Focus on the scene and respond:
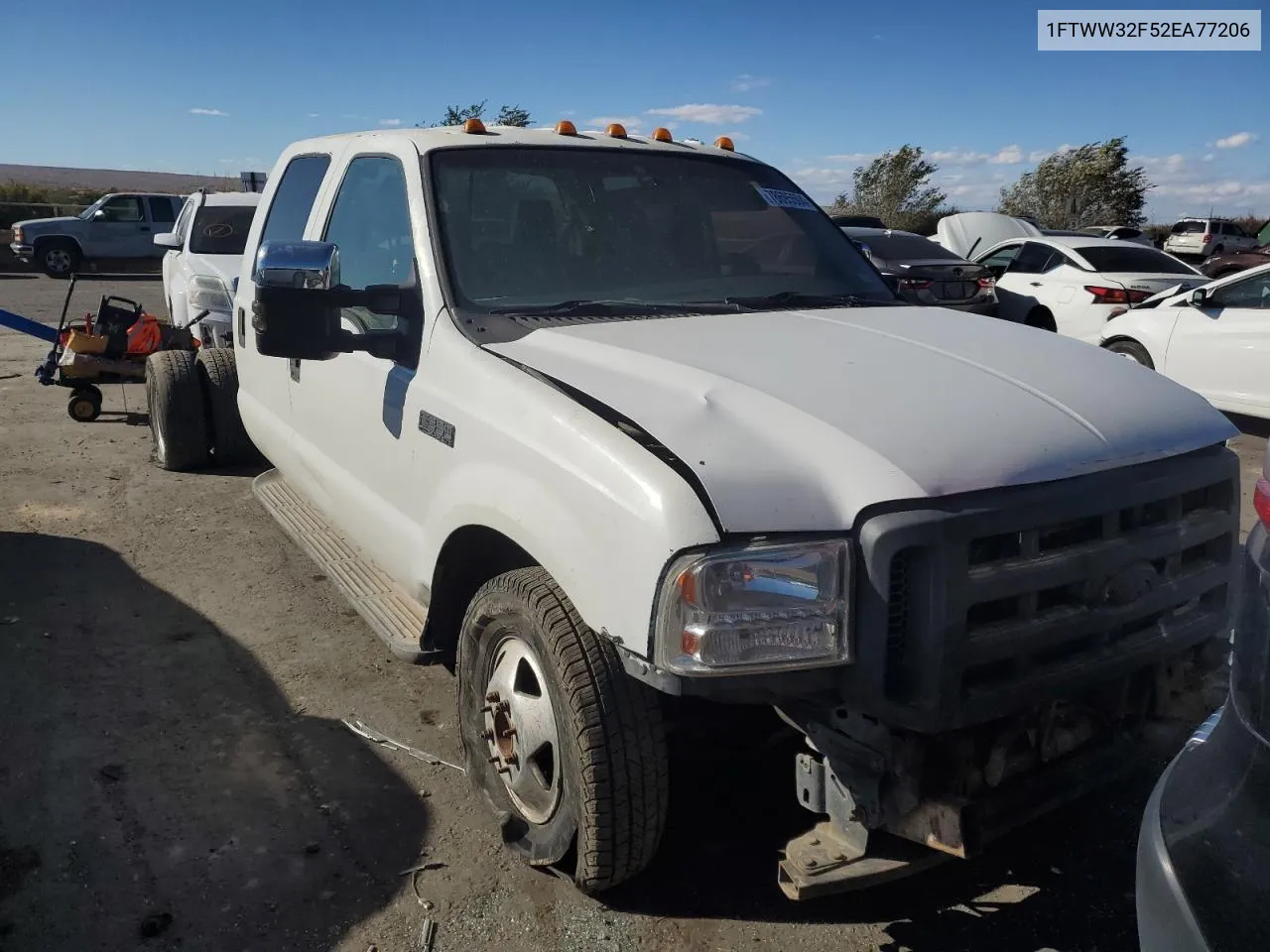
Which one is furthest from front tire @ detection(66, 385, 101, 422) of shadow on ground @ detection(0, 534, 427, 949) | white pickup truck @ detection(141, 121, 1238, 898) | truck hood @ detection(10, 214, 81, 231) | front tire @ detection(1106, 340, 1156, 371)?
truck hood @ detection(10, 214, 81, 231)

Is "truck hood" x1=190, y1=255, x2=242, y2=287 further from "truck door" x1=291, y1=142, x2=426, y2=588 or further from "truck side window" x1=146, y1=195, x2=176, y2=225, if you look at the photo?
"truck side window" x1=146, y1=195, x2=176, y2=225

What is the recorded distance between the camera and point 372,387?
141 inches

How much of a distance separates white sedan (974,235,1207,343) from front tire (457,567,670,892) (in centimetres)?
950

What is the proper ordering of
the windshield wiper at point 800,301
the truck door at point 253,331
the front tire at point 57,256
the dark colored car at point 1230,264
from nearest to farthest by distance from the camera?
the windshield wiper at point 800,301, the truck door at point 253,331, the dark colored car at point 1230,264, the front tire at point 57,256

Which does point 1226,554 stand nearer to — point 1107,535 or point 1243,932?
point 1107,535

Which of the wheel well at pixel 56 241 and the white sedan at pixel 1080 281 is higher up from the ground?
the wheel well at pixel 56 241

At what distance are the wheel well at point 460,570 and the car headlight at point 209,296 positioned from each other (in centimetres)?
696

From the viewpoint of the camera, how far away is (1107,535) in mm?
2408

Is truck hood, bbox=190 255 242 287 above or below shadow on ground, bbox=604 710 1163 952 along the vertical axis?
above

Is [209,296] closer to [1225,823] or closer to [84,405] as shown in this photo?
[84,405]

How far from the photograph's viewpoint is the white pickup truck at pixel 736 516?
85.3 inches

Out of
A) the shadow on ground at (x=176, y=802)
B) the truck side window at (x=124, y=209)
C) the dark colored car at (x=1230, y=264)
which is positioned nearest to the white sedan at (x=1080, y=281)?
the shadow on ground at (x=176, y=802)

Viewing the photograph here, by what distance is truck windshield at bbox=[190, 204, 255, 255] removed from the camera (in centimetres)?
1056

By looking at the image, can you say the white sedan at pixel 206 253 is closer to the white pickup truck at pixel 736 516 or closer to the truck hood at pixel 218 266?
the truck hood at pixel 218 266
